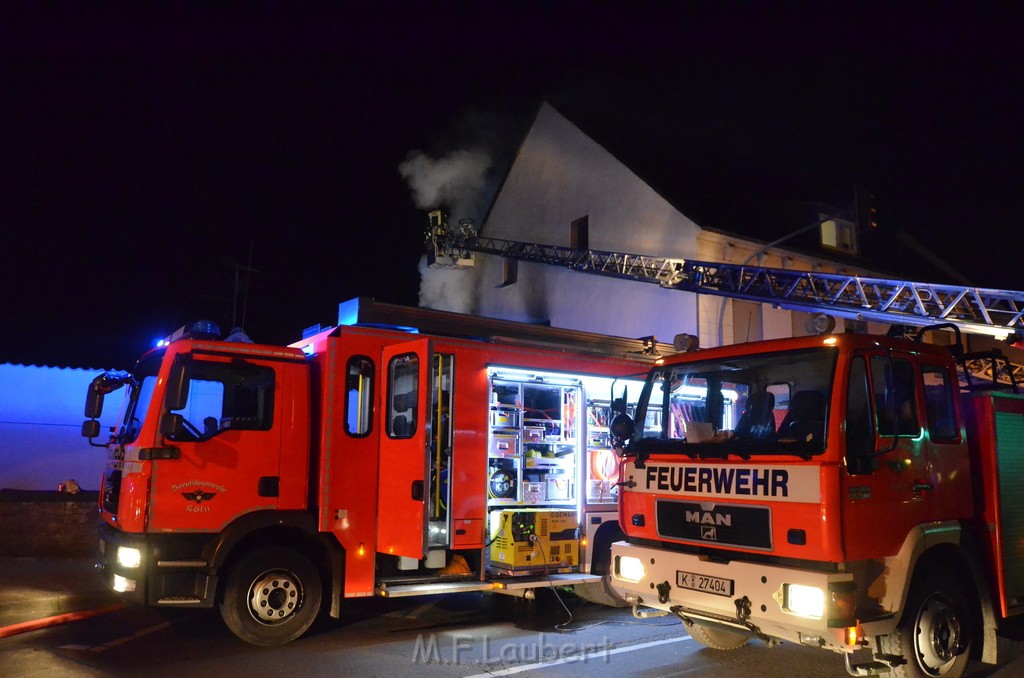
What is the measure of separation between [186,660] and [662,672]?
13.1ft

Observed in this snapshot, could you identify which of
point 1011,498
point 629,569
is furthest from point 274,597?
point 1011,498

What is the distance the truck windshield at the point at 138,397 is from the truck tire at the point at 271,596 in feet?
5.48

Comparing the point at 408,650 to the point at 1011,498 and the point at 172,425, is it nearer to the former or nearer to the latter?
the point at 172,425

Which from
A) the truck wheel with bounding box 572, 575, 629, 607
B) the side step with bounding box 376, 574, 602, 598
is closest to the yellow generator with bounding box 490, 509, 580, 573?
the side step with bounding box 376, 574, 602, 598

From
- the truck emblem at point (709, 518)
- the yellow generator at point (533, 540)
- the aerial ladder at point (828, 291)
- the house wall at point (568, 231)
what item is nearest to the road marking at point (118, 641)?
the yellow generator at point (533, 540)

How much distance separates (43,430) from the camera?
13805 mm

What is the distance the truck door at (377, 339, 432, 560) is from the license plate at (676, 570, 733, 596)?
2655 mm

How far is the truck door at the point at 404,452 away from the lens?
7.59 m

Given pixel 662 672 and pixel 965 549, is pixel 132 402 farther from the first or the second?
pixel 965 549

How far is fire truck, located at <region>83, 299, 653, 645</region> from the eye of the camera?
23.1 ft

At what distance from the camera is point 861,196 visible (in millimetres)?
12688

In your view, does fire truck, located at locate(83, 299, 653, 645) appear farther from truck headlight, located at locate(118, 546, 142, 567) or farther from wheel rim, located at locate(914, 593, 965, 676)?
wheel rim, located at locate(914, 593, 965, 676)

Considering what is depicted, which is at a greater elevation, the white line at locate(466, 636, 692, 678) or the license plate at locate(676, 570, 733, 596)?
the license plate at locate(676, 570, 733, 596)

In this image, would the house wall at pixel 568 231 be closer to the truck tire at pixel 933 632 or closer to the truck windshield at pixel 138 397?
the truck tire at pixel 933 632
